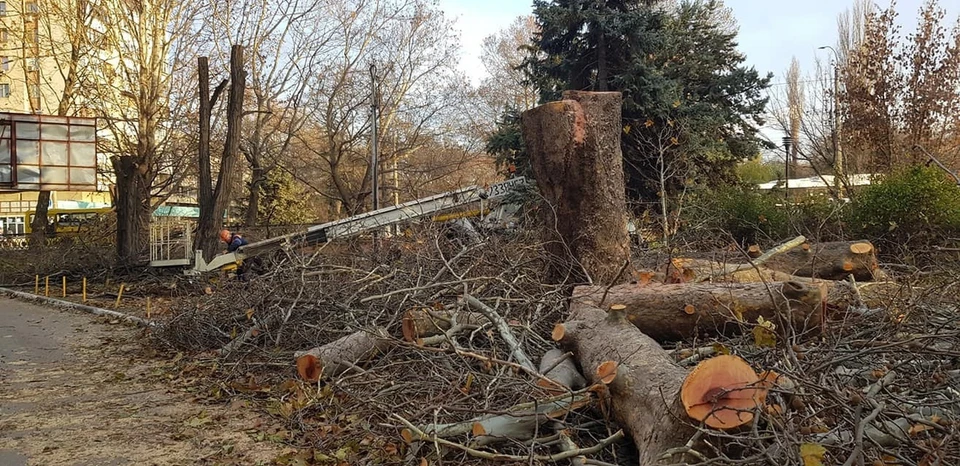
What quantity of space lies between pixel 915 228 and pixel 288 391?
385 inches

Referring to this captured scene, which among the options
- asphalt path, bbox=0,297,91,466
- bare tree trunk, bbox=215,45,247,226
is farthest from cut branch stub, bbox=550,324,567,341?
bare tree trunk, bbox=215,45,247,226

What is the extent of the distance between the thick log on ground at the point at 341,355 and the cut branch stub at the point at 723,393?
2872 mm

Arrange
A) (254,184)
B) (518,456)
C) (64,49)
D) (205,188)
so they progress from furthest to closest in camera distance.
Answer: (254,184) < (64,49) < (205,188) < (518,456)

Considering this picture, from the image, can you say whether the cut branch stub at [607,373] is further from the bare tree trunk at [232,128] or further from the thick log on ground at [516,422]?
the bare tree trunk at [232,128]

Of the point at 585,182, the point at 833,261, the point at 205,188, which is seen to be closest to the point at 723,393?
the point at 585,182

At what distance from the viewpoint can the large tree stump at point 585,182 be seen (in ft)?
20.7

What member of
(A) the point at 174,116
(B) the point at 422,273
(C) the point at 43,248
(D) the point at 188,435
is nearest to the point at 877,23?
(B) the point at 422,273

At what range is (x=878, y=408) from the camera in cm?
268

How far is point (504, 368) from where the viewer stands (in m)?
4.34

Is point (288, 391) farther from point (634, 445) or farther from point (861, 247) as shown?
point (861, 247)

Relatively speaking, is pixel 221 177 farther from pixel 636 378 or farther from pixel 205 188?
pixel 636 378

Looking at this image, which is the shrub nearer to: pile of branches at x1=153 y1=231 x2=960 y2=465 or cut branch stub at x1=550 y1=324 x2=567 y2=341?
pile of branches at x1=153 y1=231 x2=960 y2=465

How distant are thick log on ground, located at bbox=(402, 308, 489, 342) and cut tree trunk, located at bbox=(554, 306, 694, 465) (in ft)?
3.08

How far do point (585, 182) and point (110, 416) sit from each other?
4.34 meters
